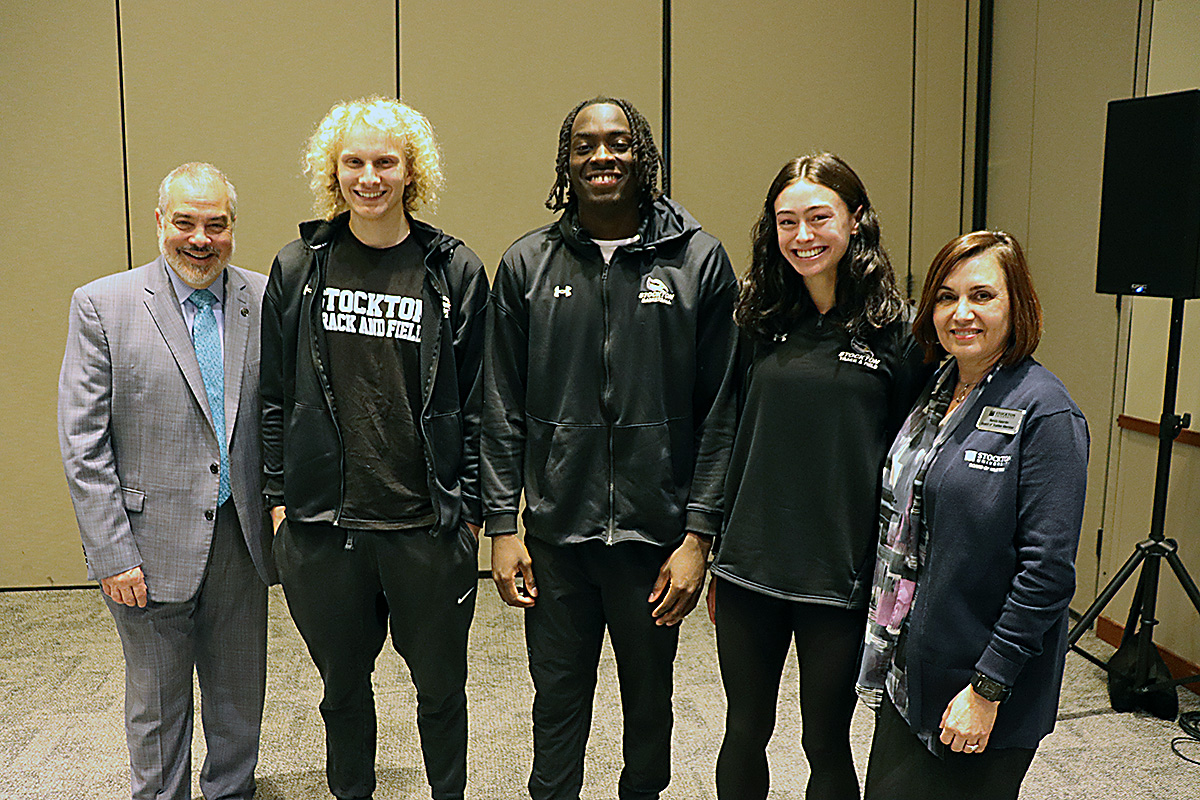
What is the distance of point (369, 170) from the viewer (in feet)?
6.89

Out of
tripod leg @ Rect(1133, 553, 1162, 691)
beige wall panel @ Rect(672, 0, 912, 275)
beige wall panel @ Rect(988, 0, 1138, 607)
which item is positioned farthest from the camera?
beige wall panel @ Rect(672, 0, 912, 275)

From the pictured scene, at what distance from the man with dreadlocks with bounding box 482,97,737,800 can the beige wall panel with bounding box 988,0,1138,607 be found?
2.39 m

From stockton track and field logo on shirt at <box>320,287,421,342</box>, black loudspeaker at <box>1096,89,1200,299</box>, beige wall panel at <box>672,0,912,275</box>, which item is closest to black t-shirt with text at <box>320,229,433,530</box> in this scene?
stockton track and field logo on shirt at <box>320,287,421,342</box>

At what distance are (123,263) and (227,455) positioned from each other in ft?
8.00

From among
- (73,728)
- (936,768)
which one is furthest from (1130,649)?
(73,728)

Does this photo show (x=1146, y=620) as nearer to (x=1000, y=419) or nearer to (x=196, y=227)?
(x=1000, y=419)

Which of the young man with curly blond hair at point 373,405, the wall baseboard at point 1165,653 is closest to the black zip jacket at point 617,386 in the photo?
the young man with curly blond hair at point 373,405

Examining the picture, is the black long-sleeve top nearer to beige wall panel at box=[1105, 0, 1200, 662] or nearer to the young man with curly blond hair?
the young man with curly blond hair

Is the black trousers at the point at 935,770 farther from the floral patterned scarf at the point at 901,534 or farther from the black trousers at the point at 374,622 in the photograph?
the black trousers at the point at 374,622

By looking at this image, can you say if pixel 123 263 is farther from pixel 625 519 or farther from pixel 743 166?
pixel 625 519

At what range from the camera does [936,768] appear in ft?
5.54

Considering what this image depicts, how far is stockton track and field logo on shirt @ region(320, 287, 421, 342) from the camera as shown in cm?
215

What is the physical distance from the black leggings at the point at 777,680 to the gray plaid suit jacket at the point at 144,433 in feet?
4.03

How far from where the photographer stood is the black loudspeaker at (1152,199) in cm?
291
